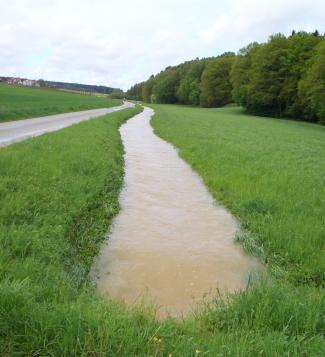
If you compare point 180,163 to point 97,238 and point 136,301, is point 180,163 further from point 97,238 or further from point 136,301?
point 136,301

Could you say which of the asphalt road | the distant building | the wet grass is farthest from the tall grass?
the distant building

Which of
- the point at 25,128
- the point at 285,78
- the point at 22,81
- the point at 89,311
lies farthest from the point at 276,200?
the point at 22,81

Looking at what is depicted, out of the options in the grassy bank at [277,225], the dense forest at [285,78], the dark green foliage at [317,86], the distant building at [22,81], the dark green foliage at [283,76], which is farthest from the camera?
the distant building at [22,81]

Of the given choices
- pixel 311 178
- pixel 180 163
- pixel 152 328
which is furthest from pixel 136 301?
pixel 180 163

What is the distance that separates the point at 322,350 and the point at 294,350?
267mm

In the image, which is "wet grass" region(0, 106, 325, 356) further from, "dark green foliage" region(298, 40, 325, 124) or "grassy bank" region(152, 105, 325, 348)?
"dark green foliage" region(298, 40, 325, 124)

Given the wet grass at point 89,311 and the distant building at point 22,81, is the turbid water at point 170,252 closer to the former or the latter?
the wet grass at point 89,311

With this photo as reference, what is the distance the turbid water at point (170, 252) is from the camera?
526cm

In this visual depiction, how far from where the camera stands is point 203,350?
3.34 meters

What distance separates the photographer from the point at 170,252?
652 cm

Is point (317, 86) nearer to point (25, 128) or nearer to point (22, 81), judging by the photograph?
Result: point (25, 128)

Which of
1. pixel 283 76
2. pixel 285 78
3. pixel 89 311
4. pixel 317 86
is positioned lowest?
pixel 89 311

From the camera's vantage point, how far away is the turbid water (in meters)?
5.26

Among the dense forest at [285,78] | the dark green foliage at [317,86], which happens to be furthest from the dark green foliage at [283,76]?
the dark green foliage at [317,86]
